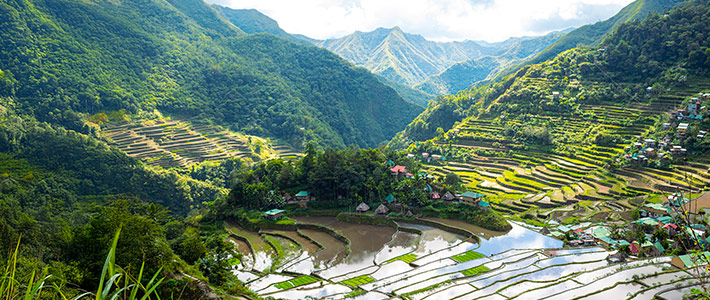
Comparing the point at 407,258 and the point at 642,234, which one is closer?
the point at 642,234

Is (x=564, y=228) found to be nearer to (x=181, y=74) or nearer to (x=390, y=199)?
(x=390, y=199)

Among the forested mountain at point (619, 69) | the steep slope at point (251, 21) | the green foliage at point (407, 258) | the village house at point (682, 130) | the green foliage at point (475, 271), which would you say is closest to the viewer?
the green foliage at point (475, 271)

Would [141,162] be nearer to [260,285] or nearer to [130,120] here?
[130,120]

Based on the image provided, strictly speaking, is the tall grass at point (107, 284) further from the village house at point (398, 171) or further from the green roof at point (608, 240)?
the village house at point (398, 171)

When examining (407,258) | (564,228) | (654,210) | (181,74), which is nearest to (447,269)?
(407,258)

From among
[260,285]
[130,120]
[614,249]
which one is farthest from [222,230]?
[130,120]

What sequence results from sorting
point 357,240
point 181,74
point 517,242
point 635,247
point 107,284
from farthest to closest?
point 181,74
point 357,240
point 517,242
point 635,247
point 107,284

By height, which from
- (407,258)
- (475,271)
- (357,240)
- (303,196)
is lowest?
(357,240)

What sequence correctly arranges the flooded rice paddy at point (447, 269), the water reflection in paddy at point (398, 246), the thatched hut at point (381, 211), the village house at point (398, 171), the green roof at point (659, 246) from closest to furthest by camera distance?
1. the flooded rice paddy at point (447, 269)
2. the green roof at point (659, 246)
3. the water reflection in paddy at point (398, 246)
4. the thatched hut at point (381, 211)
5. the village house at point (398, 171)

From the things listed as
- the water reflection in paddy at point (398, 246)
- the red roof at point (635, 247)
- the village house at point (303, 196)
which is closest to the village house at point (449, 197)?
the water reflection in paddy at point (398, 246)
